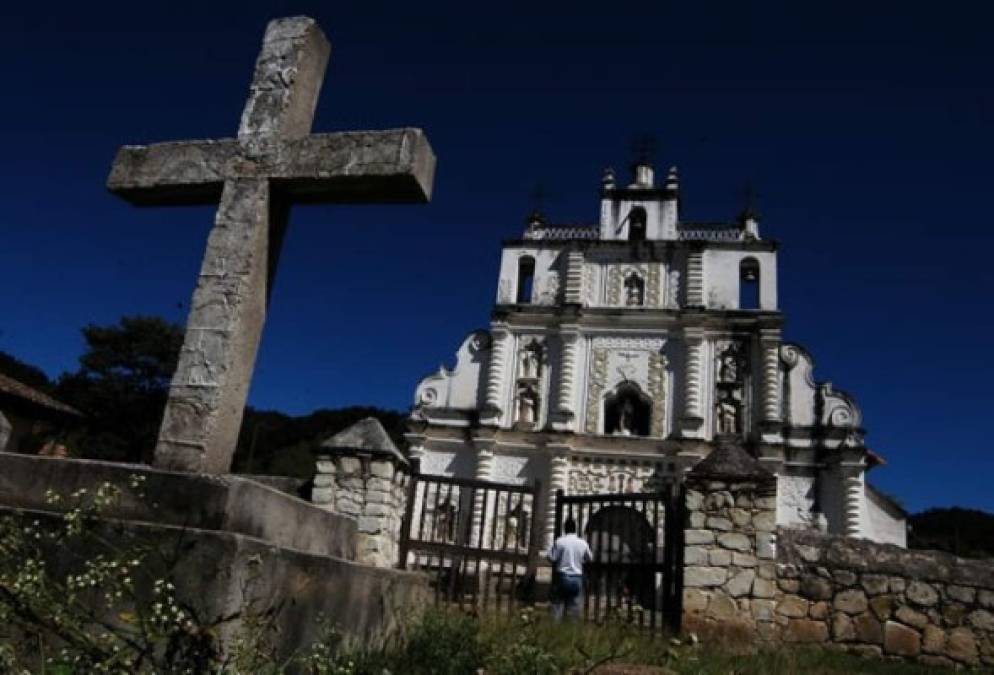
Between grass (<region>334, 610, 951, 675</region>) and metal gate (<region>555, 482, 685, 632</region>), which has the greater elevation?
metal gate (<region>555, 482, 685, 632</region>)

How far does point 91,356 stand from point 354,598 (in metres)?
37.8

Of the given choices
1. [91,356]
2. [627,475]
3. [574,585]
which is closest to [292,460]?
[91,356]

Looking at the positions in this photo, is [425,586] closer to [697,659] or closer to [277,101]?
[697,659]

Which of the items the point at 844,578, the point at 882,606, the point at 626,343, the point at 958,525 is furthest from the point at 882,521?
the point at 958,525

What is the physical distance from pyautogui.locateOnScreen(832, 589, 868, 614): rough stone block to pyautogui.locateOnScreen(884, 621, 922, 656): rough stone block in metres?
0.26

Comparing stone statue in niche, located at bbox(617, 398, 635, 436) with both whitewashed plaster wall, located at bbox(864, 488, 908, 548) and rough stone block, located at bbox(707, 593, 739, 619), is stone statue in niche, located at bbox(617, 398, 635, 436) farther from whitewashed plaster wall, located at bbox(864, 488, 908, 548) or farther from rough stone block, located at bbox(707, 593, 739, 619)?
rough stone block, located at bbox(707, 593, 739, 619)

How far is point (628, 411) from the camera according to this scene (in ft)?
68.6

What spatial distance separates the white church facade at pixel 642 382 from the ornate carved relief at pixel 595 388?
0.04m

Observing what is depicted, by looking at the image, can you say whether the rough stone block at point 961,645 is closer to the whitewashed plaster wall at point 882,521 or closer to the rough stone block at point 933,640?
the rough stone block at point 933,640

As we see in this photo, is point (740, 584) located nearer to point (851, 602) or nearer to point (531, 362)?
point (851, 602)

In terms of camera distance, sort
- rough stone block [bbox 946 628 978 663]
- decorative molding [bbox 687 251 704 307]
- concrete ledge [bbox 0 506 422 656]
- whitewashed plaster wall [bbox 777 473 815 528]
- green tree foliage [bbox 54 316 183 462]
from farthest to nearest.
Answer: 1. green tree foliage [bbox 54 316 183 462]
2. decorative molding [bbox 687 251 704 307]
3. whitewashed plaster wall [bbox 777 473 815 528]
4. rough stone block [bbox 946 628 978 663]
5. concrete ledge [bbox 0 506 422 656]

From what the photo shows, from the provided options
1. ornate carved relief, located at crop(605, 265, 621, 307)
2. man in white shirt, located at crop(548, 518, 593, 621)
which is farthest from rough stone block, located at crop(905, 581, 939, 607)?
ornate carved relief, located at crop(605, 265, 621, 307)

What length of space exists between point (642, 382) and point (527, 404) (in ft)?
11.4

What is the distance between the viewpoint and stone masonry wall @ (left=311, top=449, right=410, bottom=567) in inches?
270
